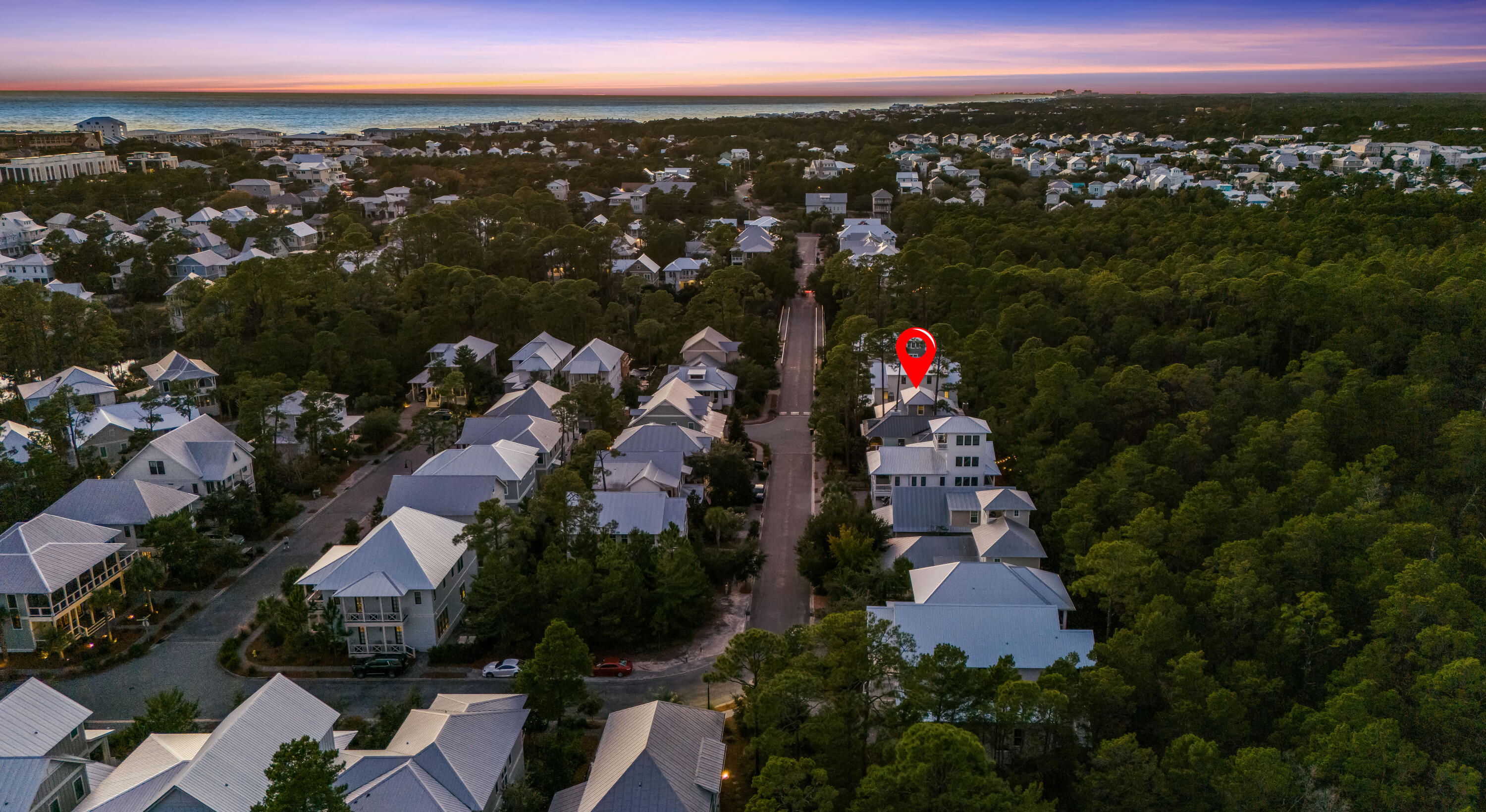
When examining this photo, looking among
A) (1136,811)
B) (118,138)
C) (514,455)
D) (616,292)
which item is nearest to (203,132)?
(118,138)

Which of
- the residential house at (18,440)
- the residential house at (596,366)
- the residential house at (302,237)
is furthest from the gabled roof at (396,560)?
the residential house at (302,237)

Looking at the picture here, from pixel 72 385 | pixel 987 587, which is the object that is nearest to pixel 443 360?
pixel 72 385

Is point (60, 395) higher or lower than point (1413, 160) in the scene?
lower

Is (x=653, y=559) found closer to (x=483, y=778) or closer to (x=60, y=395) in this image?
(x=483, y=778)

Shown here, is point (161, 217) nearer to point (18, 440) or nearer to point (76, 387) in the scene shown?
point (76, 387)

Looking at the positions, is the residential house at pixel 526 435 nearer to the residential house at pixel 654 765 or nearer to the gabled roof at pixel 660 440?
the gabled roof at pixel 660 440

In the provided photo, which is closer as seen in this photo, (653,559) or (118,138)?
(653,559)

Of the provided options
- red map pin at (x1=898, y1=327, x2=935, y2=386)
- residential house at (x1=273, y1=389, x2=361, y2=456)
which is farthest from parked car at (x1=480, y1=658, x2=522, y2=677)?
red map pin at (x1=898, y1=327, x2=935, y2=386)

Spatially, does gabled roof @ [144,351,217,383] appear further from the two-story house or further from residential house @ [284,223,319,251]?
residential house @ [284,223,319,251]
